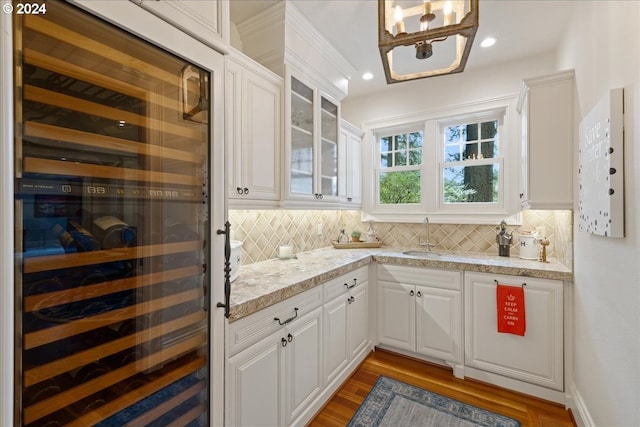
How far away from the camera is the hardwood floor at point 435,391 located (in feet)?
6.52

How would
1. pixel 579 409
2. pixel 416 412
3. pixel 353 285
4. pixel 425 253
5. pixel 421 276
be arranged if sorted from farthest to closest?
1. pixel 425 253
2. pixel 421 276
3. pixel 353 285
4. pixel 416 412
5. pixel 579 409

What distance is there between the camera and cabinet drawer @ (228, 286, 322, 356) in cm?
135

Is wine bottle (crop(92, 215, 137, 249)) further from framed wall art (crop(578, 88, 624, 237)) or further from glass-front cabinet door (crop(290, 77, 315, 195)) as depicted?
framed wall art (crop(578, 88, 624, 237))

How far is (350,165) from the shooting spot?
3.33 metres

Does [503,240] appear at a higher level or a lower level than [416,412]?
higher

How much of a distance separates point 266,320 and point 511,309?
193cm

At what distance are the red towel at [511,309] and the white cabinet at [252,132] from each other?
1943 millimetres

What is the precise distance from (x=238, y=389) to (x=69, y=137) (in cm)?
123

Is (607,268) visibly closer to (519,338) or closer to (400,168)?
(519,338)

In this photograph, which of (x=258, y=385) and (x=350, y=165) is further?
(x=350, y=165)

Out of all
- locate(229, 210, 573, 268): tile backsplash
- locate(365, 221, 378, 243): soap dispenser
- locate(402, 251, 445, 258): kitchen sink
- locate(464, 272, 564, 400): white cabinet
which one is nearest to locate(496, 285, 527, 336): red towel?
locate(464, 272, 564, 400): white cabinet

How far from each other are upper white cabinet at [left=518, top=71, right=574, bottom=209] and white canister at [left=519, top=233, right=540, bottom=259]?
18.4 inches

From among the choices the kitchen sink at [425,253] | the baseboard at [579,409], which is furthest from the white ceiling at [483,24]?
the baseboard at [579,409]

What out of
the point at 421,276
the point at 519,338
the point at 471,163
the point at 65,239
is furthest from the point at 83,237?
the point at 471,163
